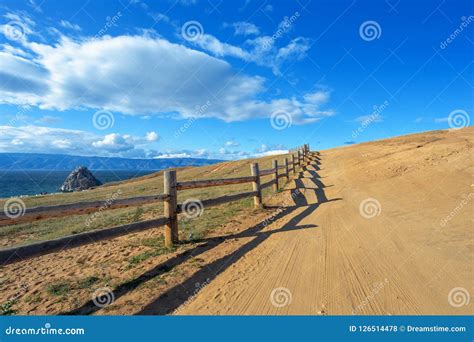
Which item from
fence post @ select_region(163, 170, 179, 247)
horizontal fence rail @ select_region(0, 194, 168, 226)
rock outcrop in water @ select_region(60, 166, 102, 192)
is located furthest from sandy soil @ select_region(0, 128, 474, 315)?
rock outcrop in water @ select_region(60, 166, 102, 192)

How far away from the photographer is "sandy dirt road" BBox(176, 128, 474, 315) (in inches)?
153

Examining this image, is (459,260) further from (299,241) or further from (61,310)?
(61,310)

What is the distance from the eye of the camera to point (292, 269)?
503cm

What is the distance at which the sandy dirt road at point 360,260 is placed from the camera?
153 inches

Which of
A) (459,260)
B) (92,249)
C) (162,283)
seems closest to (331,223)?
(459,260)

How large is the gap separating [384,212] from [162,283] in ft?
22.5

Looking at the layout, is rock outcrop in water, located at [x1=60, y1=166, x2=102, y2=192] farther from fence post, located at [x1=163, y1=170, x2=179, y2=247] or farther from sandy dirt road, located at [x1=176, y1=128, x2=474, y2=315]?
sandy dirt road, located at [x1=176, y1=128, x2=474, y2=315]
